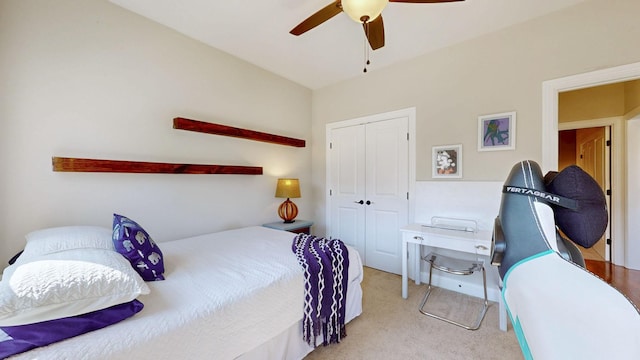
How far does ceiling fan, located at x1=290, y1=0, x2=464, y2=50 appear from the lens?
145 centimetres

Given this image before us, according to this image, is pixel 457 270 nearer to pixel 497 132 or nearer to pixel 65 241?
pixel 497 132

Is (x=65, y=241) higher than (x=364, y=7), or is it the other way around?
(x=364, y=7)

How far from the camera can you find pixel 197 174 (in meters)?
2.66

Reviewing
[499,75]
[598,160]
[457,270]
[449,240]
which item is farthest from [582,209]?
[598,160]

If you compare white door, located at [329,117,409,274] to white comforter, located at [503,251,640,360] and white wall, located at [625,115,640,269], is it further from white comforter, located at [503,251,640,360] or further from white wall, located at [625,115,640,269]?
white wall, located at [625,115,640,269]

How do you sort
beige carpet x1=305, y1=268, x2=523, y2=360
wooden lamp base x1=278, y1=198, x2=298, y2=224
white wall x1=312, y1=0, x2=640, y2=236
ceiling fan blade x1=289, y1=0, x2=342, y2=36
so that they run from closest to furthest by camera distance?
ceiling fan blade x1=289, y1=0, x2=342, y2=36 < beige carpet x1=305, y1=268, x2=523, y2=360 < white wall x1=312, y1=0, x2=640, y2=236 < wooden lamp base x1=278, y1=198, x2=298, y2=224

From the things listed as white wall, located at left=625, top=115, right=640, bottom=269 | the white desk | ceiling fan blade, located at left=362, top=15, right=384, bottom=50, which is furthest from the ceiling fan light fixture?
white wall, located at left=625, top=115, right=640, bottom=269

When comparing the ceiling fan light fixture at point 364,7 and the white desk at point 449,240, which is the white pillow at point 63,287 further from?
the white desk at point 449,240

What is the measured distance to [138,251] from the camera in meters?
1.43

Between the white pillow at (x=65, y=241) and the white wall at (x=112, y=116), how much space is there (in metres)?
0.53

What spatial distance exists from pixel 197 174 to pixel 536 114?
344cm

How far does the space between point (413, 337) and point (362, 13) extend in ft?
7.71

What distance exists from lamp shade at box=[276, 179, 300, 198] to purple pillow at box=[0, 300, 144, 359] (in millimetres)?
2282

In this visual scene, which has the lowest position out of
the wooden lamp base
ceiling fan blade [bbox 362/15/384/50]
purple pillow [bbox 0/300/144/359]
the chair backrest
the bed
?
the bed
